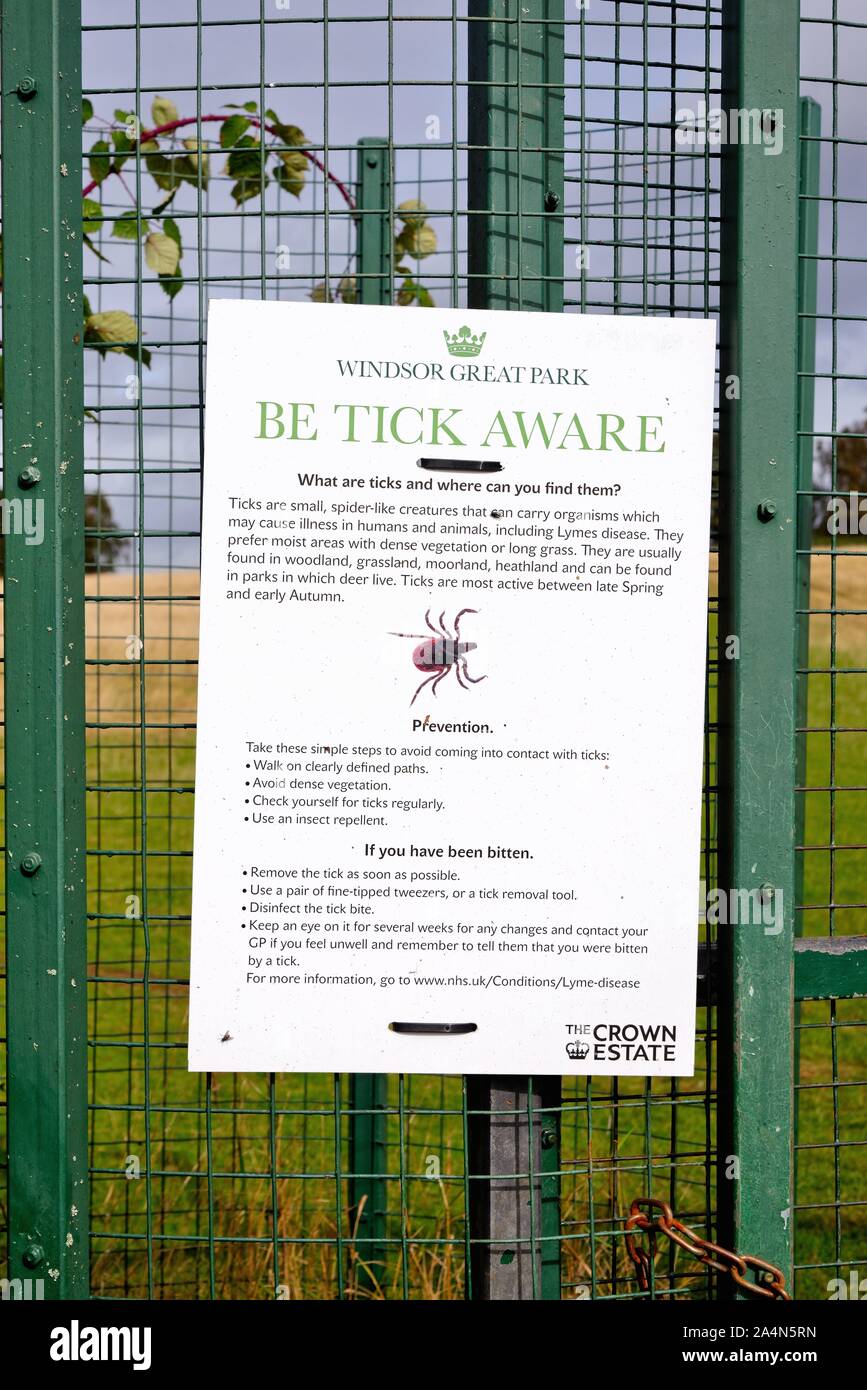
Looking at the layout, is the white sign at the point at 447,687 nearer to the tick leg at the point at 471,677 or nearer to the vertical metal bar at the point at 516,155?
the tick leg at the point at 471,677

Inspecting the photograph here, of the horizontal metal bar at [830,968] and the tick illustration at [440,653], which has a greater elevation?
the tick illustration at [440,653]

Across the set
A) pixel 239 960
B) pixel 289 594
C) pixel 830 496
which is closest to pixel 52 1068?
pixel 239 960

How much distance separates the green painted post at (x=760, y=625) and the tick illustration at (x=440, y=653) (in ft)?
1.45

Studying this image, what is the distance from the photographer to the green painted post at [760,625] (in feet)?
6.86

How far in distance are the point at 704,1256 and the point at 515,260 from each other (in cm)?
161

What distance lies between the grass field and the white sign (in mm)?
124

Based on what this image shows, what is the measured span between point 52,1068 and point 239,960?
345 mm

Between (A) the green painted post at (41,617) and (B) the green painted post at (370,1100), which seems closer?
(A) the green painted post at (41,617)

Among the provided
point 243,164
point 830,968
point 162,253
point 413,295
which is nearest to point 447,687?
point 830,968

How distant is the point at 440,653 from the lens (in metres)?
2.05

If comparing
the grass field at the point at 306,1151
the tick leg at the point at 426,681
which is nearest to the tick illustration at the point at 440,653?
the tick leg at the point at 426,681

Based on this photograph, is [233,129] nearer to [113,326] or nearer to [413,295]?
[113,326]
